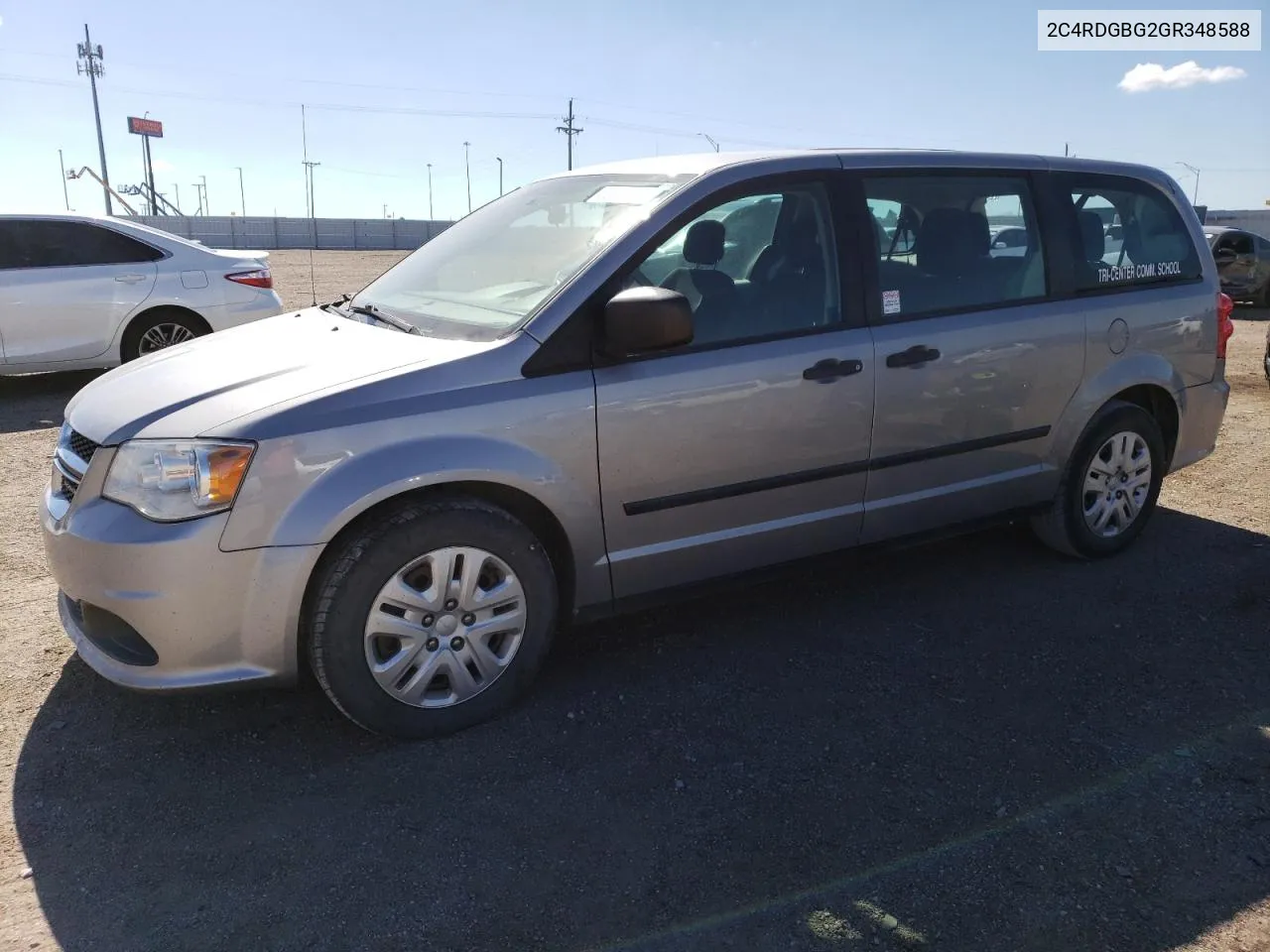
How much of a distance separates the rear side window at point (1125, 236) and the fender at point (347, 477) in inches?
105

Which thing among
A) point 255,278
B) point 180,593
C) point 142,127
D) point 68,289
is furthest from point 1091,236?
point 142,127

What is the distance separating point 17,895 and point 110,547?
3.01ft

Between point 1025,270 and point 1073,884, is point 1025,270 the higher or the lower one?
the higher one

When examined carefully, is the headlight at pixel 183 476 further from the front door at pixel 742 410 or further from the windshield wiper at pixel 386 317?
the front door at pixel 742 410

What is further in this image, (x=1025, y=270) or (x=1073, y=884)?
(x=1025, y=270)

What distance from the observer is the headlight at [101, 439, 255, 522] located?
112 inches

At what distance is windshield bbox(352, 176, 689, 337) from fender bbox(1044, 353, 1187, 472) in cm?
208

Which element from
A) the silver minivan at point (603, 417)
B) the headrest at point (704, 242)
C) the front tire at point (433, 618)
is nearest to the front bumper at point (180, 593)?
the silver minivan at point (603, 417)

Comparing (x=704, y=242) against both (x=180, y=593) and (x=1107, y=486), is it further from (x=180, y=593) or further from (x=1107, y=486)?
(x=1107, y=486)

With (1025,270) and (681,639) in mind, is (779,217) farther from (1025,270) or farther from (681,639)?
(681,639)

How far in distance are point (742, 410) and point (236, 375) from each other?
5.48 feet

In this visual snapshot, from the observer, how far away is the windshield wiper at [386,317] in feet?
11.6

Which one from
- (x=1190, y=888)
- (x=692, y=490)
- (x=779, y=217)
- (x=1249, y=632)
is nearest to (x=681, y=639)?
(x=692, y=490)

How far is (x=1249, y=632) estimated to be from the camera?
13.3ft
